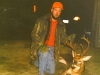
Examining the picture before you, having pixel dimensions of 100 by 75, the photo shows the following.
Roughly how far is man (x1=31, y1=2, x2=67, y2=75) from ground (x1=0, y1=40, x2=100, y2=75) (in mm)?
1170

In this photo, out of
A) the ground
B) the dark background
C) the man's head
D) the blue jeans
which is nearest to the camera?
the man's head

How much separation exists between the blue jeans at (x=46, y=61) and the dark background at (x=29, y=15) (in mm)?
6422

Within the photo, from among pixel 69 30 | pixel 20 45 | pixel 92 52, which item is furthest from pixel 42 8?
pixel 92 52

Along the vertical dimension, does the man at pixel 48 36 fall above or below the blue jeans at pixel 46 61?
above

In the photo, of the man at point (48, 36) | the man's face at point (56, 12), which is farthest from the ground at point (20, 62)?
the man's face at point (56, 12)

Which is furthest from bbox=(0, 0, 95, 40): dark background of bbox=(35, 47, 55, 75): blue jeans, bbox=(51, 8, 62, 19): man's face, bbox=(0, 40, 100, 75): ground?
bbox=(51, 8, 62, 19): man's face

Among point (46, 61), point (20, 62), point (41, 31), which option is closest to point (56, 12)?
point (41, 31)

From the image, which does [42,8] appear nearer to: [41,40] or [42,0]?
[42,0]

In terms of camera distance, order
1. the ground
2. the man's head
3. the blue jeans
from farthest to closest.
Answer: the ground, the blue jeans, the man's head

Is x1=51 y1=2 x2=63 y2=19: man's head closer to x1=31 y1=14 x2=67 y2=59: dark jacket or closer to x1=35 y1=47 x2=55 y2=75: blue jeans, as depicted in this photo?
x1=31 y1=14 x2=67 y2=59: dark jacket

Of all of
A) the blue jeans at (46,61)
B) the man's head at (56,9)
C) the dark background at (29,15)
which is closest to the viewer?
the man's head at (56,9)

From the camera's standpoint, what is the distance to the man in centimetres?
525

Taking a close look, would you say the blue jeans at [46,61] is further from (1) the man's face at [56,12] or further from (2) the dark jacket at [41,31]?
(1) the man's face at [56,12]

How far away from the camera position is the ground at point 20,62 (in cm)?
669
